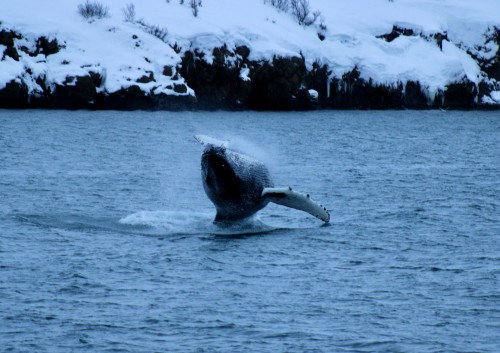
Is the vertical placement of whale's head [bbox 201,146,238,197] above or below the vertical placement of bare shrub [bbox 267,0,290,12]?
below

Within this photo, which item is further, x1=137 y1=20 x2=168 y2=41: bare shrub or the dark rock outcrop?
x1=137 y1=20 x2=168 y2=41: bare shrub

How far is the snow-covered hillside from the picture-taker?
9283 cm

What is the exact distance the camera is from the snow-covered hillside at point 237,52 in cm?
9283

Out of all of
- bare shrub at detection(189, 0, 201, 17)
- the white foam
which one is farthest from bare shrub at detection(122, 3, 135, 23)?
the white foam

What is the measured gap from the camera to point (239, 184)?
90.4 ft

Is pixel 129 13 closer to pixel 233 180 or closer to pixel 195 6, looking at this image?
pixel 195 6

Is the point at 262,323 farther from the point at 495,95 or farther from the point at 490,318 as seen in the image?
the point at 495,95

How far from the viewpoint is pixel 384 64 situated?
4525 inches

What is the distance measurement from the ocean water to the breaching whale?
0.87m

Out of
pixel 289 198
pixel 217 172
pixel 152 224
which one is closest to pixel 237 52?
pixel 152 224

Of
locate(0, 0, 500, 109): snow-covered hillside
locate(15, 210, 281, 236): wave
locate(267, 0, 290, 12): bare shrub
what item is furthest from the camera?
locate(267, 0, 290, 12): bare shrub

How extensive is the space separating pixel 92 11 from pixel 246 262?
8264 cm

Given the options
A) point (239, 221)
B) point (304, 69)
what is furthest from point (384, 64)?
point (239, 221)

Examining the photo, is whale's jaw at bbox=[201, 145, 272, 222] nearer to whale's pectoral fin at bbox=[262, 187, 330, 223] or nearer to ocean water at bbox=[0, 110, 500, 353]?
whale's pectoral fin at bbox=[262, 187, 330, 223]
